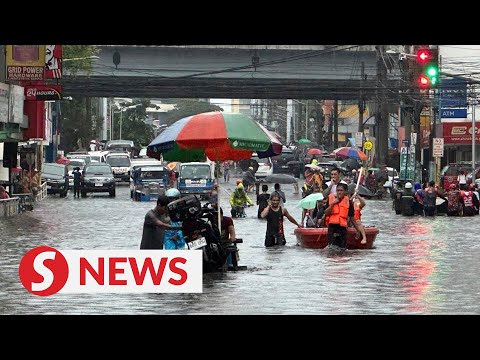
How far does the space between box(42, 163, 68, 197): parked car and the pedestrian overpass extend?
1037 cm

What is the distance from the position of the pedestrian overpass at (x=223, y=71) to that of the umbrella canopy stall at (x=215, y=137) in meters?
48.2

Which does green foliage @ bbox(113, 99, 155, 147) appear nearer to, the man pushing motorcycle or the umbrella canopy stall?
the man pushing motorcycle

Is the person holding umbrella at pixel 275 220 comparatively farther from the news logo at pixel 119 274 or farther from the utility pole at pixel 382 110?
the utility pole at pixel 382 110

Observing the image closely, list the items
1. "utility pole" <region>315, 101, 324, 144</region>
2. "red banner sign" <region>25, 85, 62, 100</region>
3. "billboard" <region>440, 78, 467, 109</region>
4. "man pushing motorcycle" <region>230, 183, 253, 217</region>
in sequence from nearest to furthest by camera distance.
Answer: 1. "man pushing motorcycle" <region>230, 183, 253, 217</region>
2. "red banner sign" <region>25, 85, 62, 100</region>
3. "billboard" <region>440, 78, 467, 109</region>
4. "utility pole" <region>315, 101, 324, 144</region>

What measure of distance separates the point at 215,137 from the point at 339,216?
440 centimetres

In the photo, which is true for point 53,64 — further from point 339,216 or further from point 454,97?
point 339,216

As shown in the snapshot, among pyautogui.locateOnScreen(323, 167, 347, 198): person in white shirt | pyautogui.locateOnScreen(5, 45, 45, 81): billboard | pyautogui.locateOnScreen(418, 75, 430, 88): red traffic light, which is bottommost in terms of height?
pyautogui.locateOnScreen(323, 167, 347, 198): person in white shirt

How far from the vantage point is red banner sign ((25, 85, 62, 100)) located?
163 ft

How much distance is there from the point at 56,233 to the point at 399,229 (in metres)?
9.10

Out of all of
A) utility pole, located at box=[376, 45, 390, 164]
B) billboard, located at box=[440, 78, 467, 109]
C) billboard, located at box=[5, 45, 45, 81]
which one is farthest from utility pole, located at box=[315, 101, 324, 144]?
billboard, located at box=[5, 45, 45, 81]
